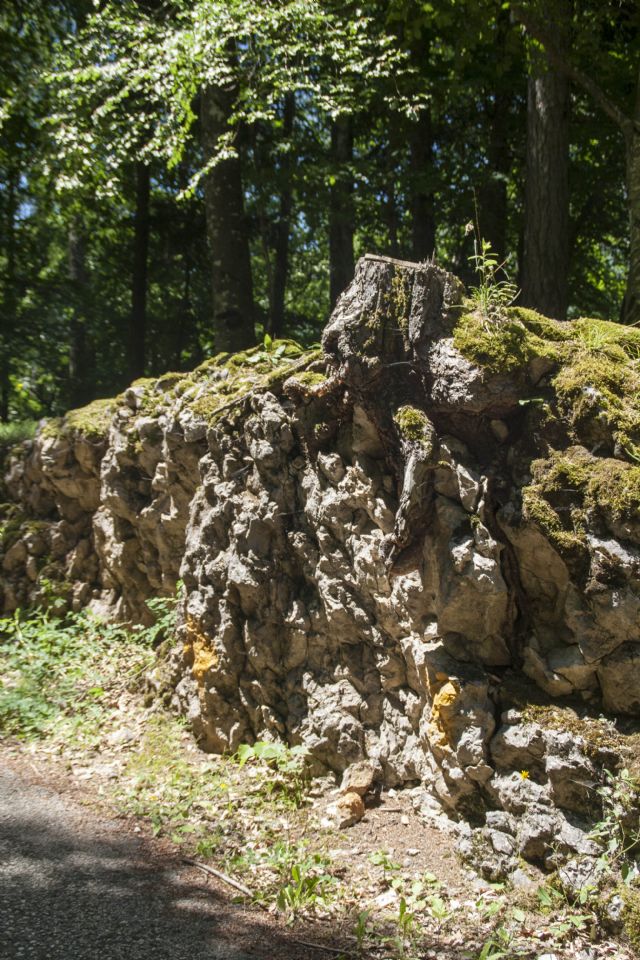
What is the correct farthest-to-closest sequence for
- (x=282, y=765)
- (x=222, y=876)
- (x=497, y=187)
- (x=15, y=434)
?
(x=15, y=434)
(x=497, y=187)
(x=282, y=765)
(x=222, y=876)

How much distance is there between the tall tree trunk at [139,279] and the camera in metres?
12.8

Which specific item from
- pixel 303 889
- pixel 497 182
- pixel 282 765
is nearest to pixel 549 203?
pixel 497 182

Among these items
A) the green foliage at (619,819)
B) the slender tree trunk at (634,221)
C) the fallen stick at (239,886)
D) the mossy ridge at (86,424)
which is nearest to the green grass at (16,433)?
the mossy ridge at (86,424)

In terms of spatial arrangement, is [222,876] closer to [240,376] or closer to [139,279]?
[240,376]

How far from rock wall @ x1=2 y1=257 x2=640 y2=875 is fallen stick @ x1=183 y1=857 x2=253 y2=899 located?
3.69 feet

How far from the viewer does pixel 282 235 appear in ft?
43.7

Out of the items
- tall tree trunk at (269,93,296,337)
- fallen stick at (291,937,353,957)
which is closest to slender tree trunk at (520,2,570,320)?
tall tree trunk at (269,93,296,337)

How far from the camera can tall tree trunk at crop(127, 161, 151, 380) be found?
12.8 m

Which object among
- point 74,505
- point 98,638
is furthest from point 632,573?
point 74,505

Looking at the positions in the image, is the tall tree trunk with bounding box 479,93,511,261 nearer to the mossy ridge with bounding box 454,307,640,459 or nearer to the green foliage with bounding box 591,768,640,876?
the mossy ridge with bounding box 454,307,640,459

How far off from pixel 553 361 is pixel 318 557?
2.14 m

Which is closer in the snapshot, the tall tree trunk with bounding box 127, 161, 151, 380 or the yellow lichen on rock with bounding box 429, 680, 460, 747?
the yellow lichen on rock with bounding box 429, 680, 460, 747

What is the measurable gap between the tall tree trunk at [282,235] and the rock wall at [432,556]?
17.7 ft

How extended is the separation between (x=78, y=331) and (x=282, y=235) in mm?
4027
